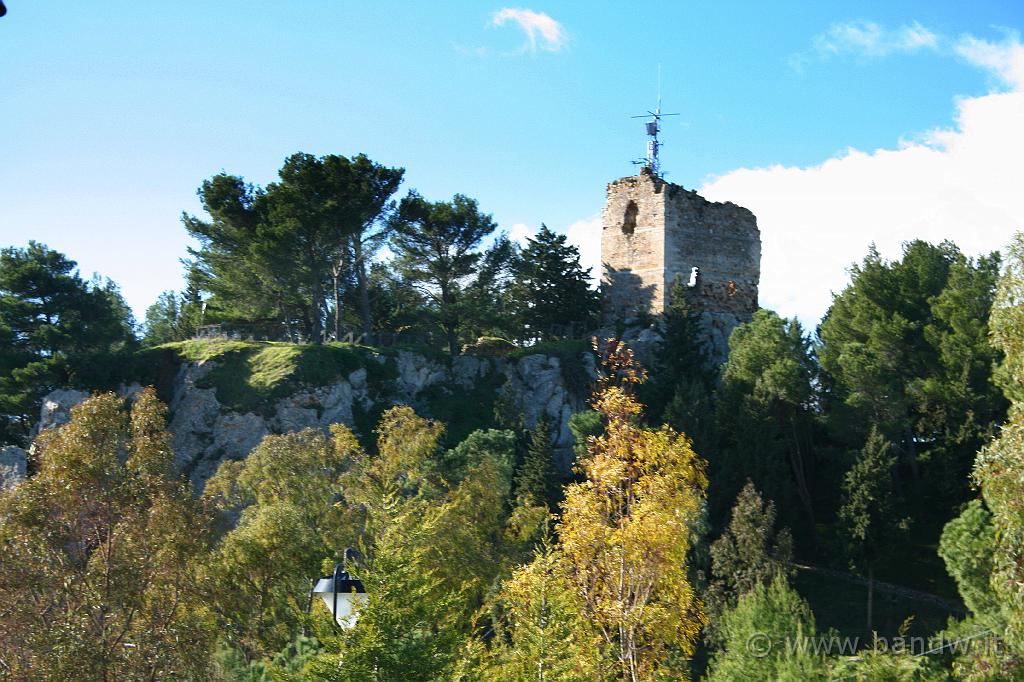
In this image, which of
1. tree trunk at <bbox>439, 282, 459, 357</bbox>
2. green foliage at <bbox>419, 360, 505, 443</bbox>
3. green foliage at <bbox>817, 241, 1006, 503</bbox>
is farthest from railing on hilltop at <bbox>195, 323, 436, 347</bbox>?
green foliage at <bbox>817, 241, 1006, 503</bbox>

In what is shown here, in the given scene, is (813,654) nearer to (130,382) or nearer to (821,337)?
(821,337)

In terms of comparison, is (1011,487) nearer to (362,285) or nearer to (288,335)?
(362,285)

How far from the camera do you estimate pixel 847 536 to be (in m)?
27.2

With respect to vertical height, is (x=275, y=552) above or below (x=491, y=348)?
below

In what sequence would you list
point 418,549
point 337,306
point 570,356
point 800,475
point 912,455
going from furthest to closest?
point 337,306, point 570,356, point 800,475, point 912,455, point 418,549

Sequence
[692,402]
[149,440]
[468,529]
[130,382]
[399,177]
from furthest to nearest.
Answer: [399,177], [130,382], [692,402], [468,529], [149,440]

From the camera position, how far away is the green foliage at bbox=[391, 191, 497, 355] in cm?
3872

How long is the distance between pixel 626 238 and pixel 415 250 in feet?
26.6

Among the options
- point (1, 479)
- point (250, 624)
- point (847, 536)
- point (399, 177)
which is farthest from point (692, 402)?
point (1, 479)

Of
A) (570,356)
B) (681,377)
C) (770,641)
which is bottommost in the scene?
(770,641)

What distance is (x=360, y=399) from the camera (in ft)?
110

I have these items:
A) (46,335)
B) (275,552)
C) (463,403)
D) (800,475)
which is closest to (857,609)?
(800,475)

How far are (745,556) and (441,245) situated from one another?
18924 mm

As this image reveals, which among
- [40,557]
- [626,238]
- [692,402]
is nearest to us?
[40,557]
